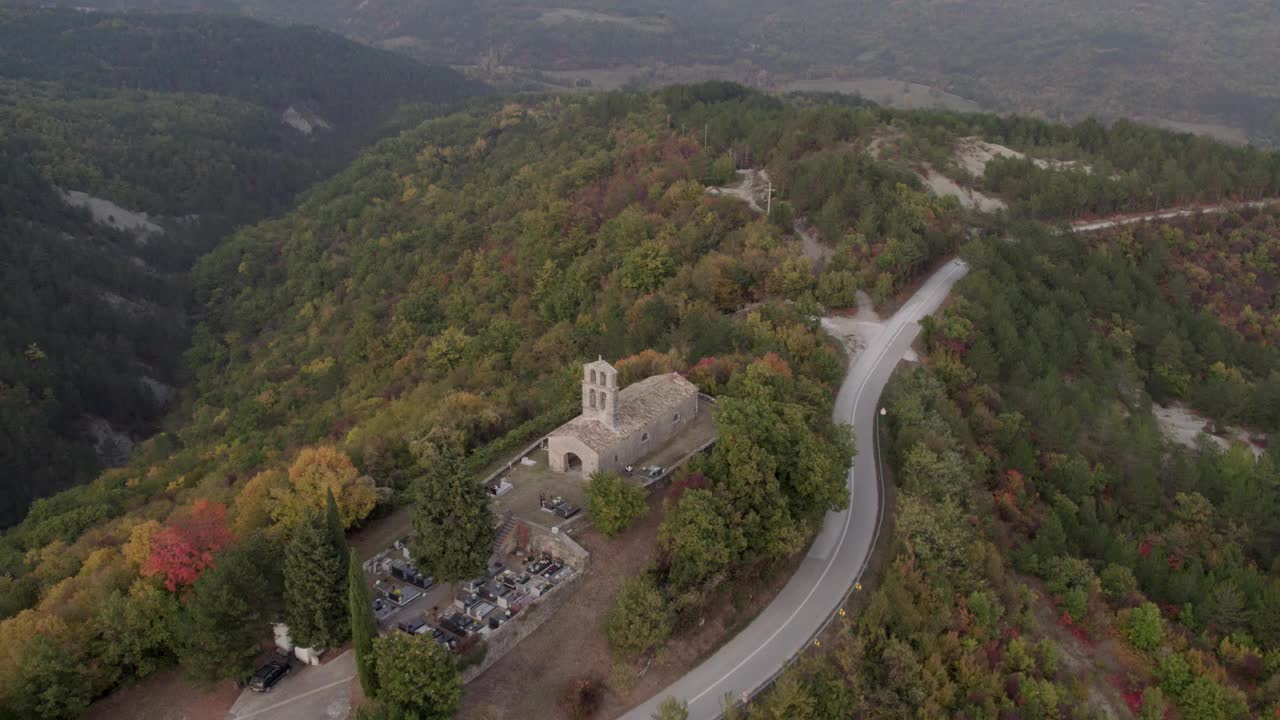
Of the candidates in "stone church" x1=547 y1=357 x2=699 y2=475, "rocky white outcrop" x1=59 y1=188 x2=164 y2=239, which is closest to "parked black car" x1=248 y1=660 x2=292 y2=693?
"stone church" x1=547 y1=357 x2=699 y2=475

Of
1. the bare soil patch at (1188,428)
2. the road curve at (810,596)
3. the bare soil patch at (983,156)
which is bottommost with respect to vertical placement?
the bare soil patch at (1188,428)

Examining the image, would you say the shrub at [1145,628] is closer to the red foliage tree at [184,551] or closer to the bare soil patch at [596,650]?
the bare soil patch at [596,650]

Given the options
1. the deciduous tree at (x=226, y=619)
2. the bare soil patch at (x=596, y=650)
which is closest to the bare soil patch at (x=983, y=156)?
the bare soil patch at (x=596, y=650)

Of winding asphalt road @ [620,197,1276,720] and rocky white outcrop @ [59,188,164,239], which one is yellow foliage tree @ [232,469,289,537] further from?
rocky white outcrop @ [59,188,164,239]

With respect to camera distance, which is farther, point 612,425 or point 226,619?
point 612,425

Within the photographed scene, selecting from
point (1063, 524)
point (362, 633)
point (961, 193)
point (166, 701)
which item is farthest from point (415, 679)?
point (961, 193)

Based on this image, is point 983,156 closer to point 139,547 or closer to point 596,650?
point 596,650

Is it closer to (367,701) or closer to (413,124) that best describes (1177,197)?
(367,701)
